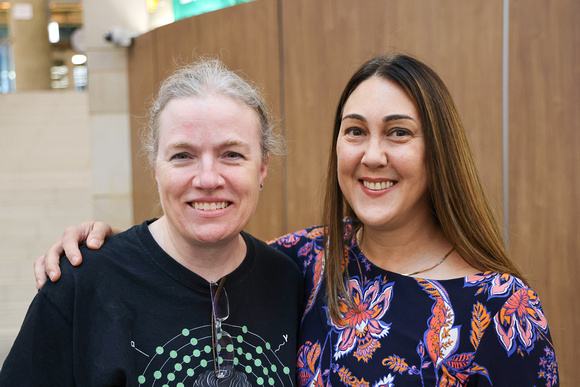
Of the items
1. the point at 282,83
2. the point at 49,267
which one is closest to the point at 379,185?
the point at 49,267

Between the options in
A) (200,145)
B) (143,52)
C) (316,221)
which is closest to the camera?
(200,145)

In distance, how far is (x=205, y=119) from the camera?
5.16 feet

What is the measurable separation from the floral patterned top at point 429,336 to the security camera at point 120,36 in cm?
374

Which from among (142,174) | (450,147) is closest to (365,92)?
(450,147)

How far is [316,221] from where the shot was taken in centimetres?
387

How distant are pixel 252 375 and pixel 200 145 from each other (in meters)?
0.67

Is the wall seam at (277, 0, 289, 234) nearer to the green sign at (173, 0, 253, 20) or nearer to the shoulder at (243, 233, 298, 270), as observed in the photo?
the green sign at (173, 0, 253, 20)

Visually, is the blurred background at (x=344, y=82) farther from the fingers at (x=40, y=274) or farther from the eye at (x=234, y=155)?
the fingers at (x=40, y=274)

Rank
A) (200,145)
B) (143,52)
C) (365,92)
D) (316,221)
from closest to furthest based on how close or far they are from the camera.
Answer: (200,145)
(365,92)
(316,221)
(143,52)

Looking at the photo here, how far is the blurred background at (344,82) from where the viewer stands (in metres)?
3.04

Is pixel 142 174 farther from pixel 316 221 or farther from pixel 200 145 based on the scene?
pixel 200 145

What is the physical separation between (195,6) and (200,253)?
3.24 meters

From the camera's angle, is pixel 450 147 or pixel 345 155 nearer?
pixel 450 147

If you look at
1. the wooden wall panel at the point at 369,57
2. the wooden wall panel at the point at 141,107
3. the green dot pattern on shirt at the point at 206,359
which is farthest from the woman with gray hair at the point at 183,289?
the wooden wall panel at the point at 141,107
